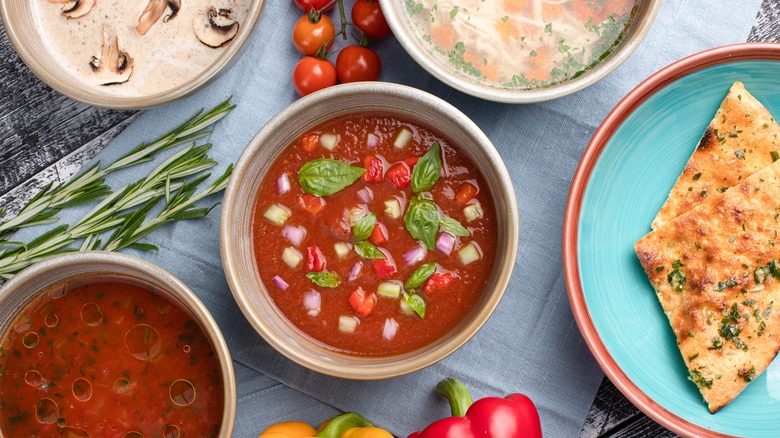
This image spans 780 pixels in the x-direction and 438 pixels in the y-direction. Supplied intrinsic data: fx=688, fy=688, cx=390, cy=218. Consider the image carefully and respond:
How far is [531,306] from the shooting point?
309 centimetres

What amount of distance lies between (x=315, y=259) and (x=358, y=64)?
0.90 m

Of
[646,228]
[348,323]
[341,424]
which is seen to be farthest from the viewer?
[646,228]

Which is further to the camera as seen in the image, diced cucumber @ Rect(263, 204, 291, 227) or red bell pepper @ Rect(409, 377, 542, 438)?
diced cucumber @ Rect(263, 204, 291, 227)

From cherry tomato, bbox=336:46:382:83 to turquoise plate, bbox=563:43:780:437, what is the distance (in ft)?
3.29

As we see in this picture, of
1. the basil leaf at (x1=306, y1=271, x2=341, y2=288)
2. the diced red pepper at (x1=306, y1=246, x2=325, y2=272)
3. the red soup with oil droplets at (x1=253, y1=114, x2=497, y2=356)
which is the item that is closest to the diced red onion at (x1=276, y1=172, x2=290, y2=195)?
the red soup with oil droplets at (x1=253, y1=114, x2=497, y2=356)

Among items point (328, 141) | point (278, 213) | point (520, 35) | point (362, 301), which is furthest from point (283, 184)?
point (520, 35)

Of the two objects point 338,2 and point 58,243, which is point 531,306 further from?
point 58,243

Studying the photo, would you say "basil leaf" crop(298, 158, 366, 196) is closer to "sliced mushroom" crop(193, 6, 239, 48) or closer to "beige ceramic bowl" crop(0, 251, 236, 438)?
"beige ceramic bowl" crop(0, 251, 236, 438)

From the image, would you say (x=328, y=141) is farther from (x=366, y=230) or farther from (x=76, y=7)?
(x=76, y=7)

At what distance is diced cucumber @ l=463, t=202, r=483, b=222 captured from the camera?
280cm

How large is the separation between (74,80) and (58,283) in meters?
0.93

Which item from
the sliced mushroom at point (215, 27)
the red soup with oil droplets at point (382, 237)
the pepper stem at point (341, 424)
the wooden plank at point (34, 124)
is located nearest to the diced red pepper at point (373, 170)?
the red soup with oil droplets at point (382, 237)

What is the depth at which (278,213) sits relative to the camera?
285 centimetres

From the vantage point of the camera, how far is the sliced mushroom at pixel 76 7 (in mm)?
3129
